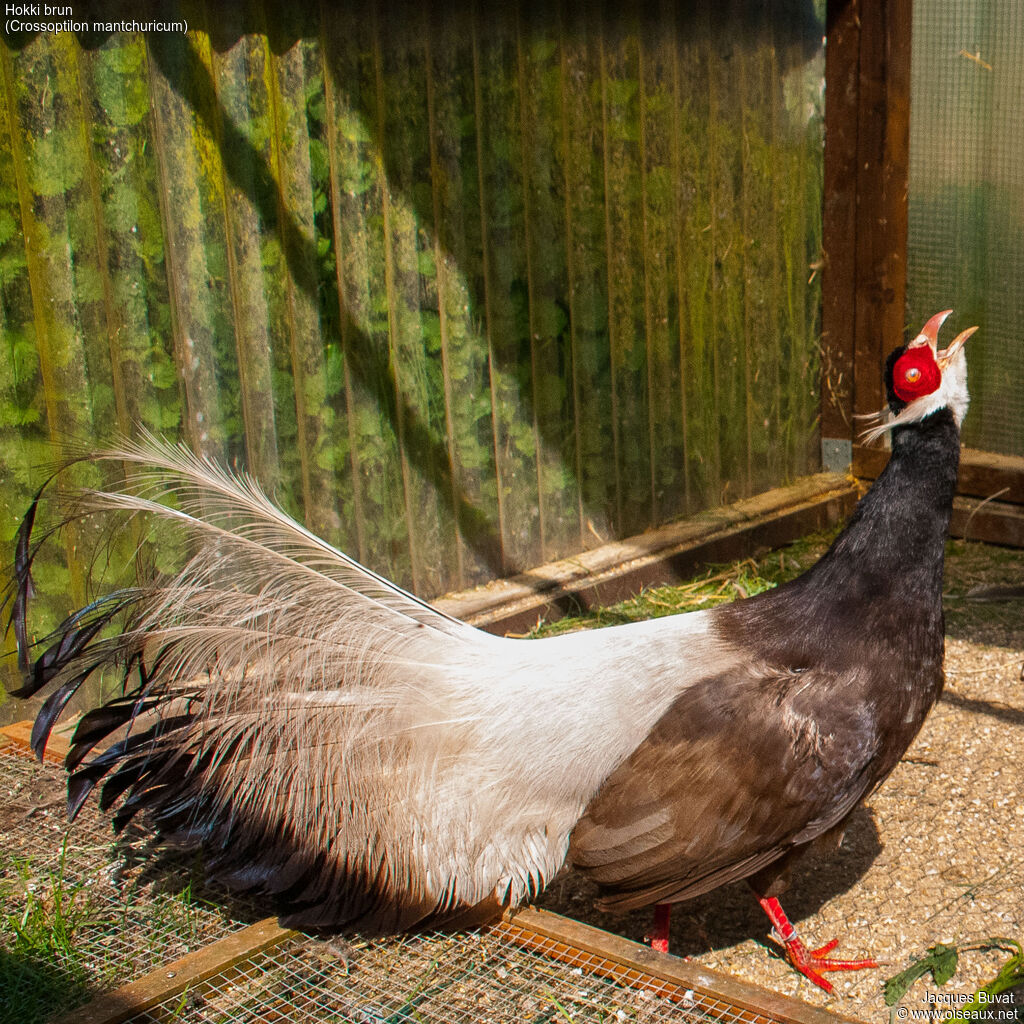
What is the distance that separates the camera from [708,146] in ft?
18.9

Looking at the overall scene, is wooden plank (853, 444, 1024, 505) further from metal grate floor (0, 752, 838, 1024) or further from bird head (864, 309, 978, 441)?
metal grate floor (0, 752, 838, 1024)

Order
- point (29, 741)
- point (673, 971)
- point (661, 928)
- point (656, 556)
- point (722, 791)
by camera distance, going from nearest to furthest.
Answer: point (673, 971)
point (722, 791)
point (661, 928)
point (29, 741)
point (656, 556)

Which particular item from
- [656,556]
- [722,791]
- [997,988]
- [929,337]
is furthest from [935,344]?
[656,556]

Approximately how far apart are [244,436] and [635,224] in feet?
7.41

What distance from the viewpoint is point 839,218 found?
635 cm

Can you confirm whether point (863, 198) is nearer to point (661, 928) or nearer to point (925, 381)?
point (925, 381)

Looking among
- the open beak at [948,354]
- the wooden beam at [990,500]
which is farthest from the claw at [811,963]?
the wooden beam at [990,500]

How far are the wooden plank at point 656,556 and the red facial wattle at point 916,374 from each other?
223 centimetres

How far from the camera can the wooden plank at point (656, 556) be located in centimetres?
502

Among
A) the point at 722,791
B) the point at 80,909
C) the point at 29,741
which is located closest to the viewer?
the point at 722,791

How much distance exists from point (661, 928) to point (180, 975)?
1.24 m

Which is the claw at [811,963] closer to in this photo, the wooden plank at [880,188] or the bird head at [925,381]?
the bird head at [925,381]

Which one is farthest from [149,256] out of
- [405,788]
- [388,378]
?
[405,788]

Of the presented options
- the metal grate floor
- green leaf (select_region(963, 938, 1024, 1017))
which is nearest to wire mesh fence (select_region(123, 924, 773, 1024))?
the metal grate floor
